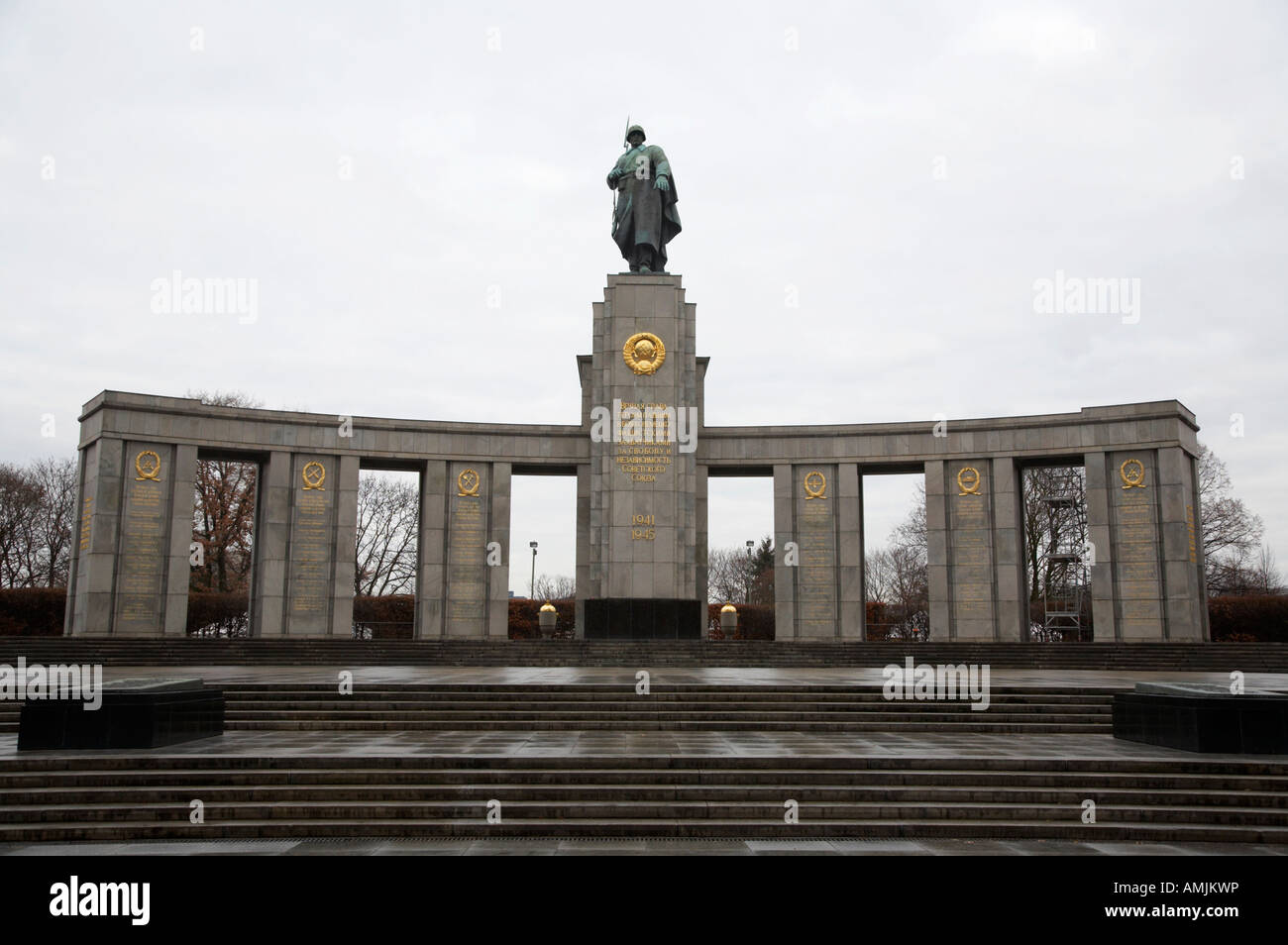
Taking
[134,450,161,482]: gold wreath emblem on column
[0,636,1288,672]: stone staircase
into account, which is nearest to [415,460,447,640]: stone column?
[0,636,1288,672]: stone staircase

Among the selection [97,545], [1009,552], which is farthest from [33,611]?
[1009,552]

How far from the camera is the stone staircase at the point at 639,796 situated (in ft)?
29.9

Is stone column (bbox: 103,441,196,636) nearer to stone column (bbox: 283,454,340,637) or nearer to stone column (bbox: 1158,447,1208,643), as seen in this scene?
stone column (bbox: 283,454,340,637)

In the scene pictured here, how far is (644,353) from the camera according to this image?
2970cm

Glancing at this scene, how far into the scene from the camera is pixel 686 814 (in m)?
9.55

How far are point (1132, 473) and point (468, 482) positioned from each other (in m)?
20.1

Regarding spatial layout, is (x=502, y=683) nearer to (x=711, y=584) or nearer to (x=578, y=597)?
(x=578, y=597)

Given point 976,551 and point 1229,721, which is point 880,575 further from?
point 1229,721

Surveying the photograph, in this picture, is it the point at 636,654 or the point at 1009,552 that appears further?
the point at 1009,552

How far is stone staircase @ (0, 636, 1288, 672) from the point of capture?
23.4 metres

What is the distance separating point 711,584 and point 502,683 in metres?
72.2

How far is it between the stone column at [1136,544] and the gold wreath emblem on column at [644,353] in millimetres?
13670
